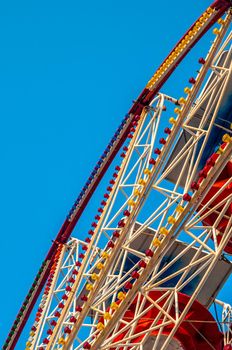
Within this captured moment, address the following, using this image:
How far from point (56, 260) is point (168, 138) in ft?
34.7

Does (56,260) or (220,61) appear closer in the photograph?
(220,61)

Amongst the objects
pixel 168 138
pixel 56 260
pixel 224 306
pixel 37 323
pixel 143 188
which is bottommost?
pixel 37 323

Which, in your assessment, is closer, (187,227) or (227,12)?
(187,227)

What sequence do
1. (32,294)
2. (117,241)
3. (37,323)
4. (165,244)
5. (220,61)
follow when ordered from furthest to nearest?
(32,294), (37,323), (220,61), (117,241), (165,244)

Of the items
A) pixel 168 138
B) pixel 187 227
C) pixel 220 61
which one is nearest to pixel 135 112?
pixel 220 61

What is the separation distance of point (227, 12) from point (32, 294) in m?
14.4

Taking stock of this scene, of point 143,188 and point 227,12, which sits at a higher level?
point 227,12

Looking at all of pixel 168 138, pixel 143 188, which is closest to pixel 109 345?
pixel 143 188

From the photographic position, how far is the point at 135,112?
30.0 metres

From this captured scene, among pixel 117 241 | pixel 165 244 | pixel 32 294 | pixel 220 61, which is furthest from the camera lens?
pixel 32 294

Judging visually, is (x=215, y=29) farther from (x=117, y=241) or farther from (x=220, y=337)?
(x=220, y=337)

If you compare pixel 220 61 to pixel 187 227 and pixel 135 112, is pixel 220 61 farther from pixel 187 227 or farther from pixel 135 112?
pixel 187 227

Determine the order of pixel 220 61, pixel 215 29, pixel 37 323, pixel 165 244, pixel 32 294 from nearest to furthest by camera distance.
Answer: pixel 165 244, pixel 215 29, pixel 220 61, pixel 37 323, pixel 32 294

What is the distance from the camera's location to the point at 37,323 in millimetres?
29172
